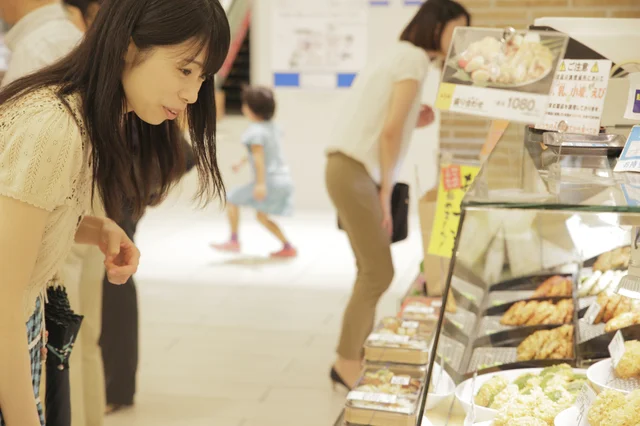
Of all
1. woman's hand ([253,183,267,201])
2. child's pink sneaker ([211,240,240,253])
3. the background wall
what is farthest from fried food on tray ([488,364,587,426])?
the background wall

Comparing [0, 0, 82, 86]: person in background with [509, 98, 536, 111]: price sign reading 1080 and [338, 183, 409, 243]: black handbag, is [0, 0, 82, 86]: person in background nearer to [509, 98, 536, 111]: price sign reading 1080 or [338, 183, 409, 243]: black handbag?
[509, 98, 536, 111]: price sign reading 1080

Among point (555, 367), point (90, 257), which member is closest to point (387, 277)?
point (90, 257)

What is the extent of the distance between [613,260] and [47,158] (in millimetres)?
1736

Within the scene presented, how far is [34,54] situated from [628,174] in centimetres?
194

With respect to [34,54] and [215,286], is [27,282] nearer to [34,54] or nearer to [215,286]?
[34,54]

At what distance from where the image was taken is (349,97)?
3783 millimetres

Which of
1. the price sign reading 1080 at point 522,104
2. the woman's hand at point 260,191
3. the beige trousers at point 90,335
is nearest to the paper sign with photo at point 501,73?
the price sign reading 1080 at point 522,104

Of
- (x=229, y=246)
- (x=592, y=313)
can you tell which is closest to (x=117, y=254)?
(x=592, y=313)

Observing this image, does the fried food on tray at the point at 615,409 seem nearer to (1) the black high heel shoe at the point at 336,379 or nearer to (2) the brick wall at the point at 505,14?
(1) the black high heel shoe at the point at 336,379

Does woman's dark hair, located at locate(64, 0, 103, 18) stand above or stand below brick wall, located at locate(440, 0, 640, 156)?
above

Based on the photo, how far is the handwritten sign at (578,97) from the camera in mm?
1948

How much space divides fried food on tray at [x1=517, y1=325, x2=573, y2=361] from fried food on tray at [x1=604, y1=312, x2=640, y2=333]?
118mm

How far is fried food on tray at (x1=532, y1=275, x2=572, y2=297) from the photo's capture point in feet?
8.27

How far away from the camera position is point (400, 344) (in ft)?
7.66
